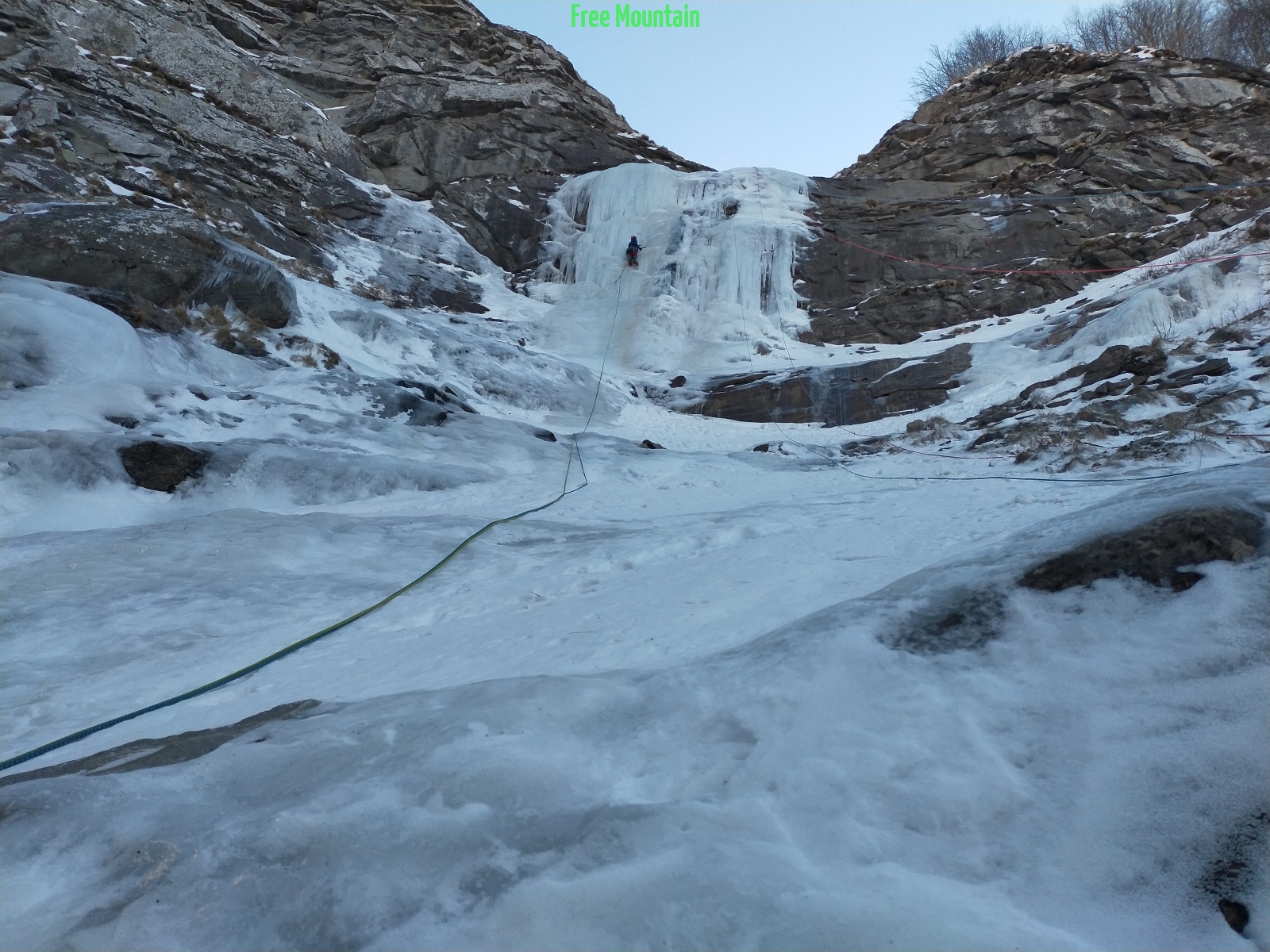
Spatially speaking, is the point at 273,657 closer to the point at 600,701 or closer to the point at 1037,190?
the point at 600,701

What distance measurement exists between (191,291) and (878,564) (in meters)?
8.76

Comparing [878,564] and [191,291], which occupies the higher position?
[191,291]

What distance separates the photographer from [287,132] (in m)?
17.5

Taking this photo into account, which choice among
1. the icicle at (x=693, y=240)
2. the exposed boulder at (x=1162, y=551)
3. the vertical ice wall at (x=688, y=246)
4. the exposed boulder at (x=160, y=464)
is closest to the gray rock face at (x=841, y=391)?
the vertical ice wall at (x=688, y=246)

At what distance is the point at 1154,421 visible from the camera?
6.71 metres

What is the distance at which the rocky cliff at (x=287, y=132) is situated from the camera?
34.8ft

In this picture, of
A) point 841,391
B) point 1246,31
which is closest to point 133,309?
point 841,391

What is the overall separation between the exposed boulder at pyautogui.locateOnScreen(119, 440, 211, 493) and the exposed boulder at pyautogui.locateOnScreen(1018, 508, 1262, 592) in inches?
222

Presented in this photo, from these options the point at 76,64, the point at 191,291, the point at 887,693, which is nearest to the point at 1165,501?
the point at 887,693

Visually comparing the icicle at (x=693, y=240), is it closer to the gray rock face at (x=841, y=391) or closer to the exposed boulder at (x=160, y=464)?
the gray rock face at (x=841, y=391)

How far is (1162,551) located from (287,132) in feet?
67.1

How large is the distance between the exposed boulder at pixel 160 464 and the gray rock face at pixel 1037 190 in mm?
13108

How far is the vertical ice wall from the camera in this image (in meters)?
16.3

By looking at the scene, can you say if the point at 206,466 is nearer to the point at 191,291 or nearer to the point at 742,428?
the point at 191,291
